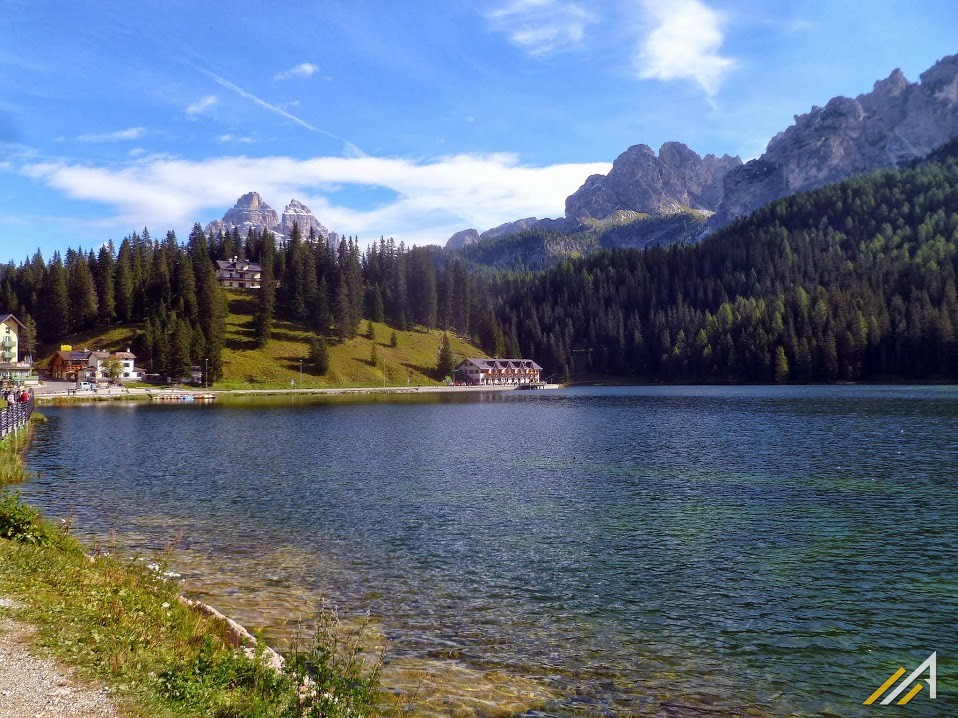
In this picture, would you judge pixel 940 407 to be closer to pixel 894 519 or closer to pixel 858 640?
pixel 894 519

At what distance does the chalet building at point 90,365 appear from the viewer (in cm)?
16500

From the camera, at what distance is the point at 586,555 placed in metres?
25.0

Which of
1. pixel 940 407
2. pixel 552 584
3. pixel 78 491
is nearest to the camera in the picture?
pixel 552 584

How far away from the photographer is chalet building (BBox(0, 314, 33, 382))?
162 meters

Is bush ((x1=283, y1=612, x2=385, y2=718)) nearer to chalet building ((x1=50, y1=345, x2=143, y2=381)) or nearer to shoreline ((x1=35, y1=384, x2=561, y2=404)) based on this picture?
shoreline ((x1=35, y1=384, x2=561, y2=404))

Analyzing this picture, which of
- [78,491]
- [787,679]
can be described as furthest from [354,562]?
[78,491]

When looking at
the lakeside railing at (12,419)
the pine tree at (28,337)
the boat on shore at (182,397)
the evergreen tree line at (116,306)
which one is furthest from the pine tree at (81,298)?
the lakeside railing at (12,419)

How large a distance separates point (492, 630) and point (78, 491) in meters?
31.5

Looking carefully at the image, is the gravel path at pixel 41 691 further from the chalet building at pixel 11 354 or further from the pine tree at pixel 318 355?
the pine tree at pixel 318 355

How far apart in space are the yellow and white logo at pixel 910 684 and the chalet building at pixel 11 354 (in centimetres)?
18726

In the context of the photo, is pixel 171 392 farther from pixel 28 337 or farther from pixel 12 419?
pixel 12 419

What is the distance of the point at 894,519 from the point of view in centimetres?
2989

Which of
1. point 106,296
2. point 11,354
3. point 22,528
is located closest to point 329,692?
point 22,528

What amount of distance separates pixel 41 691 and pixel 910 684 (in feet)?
57.2
